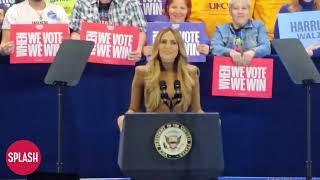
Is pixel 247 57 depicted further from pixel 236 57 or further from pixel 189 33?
pixel 189 33

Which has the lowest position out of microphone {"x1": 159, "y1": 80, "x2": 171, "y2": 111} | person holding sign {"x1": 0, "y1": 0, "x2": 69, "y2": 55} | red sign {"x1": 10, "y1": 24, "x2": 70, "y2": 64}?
microphone {"x1": 159, "y1": 80, "x2": 171, "y2": 111}

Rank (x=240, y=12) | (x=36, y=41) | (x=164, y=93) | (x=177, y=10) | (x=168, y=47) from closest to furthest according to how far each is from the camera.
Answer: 1. (x=164, y=93)
2. (x=168, y=47)
3. (x=36, y=41)
4. (x=240, y=12)
5. (x=177, y=10)

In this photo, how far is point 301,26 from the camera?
715 centimetres

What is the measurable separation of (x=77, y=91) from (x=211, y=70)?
→ 1.32 meters

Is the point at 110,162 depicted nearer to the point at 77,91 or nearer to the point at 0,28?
the point at 77,91

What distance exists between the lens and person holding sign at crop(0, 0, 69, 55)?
23.6 feet

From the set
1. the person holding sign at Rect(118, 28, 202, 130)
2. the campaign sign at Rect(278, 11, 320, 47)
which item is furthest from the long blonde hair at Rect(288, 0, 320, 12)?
the person holding sign at Rect(118, 28, 202, 130)

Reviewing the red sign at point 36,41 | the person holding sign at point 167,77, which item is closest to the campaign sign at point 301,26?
the person holding sign at point 167,77

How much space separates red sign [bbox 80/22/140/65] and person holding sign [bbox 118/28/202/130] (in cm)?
82

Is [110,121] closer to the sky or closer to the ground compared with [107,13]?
closer to the ground

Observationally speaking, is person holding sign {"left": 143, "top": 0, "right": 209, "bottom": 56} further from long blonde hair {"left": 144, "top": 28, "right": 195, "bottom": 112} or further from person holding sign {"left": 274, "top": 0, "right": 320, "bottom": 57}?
long blonde hair {"left": 144, "top": 28, "right": 195, "bottom": 112}

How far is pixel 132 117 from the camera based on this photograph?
14.1 feet

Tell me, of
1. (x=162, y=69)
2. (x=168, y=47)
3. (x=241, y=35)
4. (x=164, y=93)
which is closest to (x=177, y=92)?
(x=164, y=93)

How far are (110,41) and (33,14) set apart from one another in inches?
37.1
